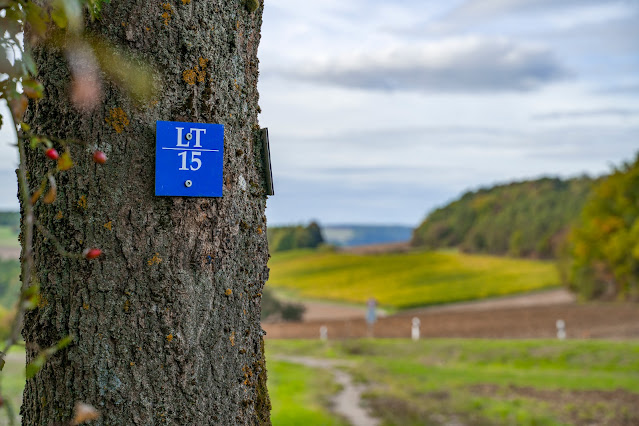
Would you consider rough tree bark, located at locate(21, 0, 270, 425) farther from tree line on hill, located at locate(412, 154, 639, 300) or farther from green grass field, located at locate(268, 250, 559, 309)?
green grass field, located at locate(268, 250, 559, 309)

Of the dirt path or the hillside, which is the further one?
the hillside

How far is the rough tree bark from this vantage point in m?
2.21

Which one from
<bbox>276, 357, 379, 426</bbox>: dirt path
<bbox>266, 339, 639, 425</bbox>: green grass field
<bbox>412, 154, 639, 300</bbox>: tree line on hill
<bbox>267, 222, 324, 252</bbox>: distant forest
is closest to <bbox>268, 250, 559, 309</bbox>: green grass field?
<bbox>267, 222, 324, 252</bbox>: distant forest

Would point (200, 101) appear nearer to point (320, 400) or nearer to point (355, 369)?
point (320, 400)

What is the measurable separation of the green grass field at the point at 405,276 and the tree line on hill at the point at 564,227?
216cm

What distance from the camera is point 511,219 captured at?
1949 inches

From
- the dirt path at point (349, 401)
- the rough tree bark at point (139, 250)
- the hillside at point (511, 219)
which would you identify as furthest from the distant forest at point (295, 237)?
the rough tree bark at point (139, 250)

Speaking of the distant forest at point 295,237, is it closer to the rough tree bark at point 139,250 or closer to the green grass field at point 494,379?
the green grass field at point 494,379

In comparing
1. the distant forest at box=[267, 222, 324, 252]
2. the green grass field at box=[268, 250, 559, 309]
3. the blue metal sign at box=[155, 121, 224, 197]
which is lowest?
the green grass field at box=[268, 250, 559, 309]

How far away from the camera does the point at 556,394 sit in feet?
36.8

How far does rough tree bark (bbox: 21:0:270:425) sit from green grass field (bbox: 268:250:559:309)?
3314 centimetres

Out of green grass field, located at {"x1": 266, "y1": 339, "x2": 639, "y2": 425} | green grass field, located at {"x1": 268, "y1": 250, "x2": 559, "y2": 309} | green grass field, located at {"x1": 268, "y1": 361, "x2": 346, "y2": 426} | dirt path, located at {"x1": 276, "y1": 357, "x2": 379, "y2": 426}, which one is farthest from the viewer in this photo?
green grass field, located at {"x1": 268, "y1": 250, "x2": 559, "y2": 309}

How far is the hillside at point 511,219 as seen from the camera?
45.2 m

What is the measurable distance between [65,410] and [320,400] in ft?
27.0
